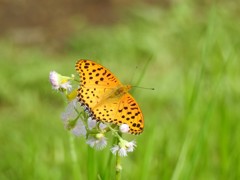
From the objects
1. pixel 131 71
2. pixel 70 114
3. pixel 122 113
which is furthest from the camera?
pixel 131 71

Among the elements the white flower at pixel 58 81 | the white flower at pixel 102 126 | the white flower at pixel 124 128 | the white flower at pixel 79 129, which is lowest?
the white flower at pixel 79 129

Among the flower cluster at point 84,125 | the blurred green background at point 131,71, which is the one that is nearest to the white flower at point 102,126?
the flower cluster at point 84,125

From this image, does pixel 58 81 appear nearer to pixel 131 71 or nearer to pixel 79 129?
pixel 79 129

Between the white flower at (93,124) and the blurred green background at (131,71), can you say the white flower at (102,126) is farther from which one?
the blurred green background at (131,71)

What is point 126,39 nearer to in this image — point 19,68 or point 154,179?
point 19,68

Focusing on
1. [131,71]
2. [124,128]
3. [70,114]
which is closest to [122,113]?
[124,128]

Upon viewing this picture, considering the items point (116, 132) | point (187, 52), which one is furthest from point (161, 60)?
point (116, 132)

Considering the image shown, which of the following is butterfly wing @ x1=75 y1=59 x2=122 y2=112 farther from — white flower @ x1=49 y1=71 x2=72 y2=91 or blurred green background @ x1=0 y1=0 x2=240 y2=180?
blurred green background @ x1=0 y1=0 x2=240 y2=180

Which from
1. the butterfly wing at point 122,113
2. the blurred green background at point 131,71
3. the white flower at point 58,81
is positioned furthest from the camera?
the blurred green background at point 131,71
